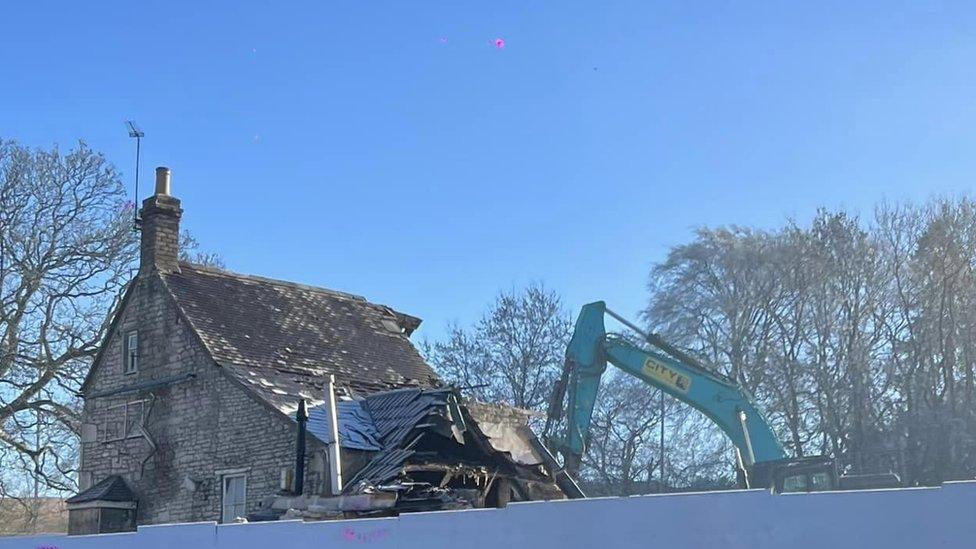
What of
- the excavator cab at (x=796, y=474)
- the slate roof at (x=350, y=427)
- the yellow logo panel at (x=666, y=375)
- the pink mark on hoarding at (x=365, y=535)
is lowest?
the pink mark on hoarding at (x=365, y=535)

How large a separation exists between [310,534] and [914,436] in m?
26.5

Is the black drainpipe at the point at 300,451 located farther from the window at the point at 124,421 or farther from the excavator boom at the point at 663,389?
the excavator boom at the point at 663,389

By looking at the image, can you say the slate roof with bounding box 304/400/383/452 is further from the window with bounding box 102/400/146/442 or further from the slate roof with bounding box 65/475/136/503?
the slate roof with bounding box 65/475/136/503

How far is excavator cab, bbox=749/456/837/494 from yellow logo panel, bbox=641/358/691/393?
2.70 m

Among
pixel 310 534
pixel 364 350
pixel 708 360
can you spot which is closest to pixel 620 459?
pixel 708 360

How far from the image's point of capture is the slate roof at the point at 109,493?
24.0 metres

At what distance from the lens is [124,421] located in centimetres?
2541

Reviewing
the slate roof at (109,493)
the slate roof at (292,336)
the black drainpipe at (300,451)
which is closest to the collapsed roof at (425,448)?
the black drainpipe at (300,451)

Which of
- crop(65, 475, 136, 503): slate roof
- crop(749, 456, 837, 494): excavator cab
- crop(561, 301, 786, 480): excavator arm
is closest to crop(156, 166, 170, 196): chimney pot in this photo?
crop(65, 475, 136, 503): slate roof

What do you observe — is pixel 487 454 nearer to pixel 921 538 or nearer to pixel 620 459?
A: pixel 921 538

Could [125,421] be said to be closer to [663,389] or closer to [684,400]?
[663,389]

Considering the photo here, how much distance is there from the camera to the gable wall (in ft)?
70.7

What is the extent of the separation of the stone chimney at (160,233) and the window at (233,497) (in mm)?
5814

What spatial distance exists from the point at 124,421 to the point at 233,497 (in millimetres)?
4738
